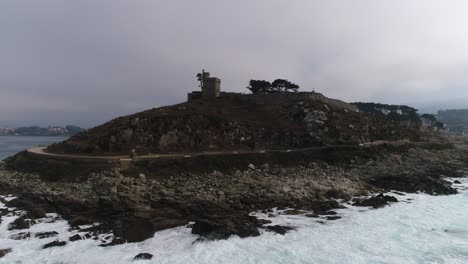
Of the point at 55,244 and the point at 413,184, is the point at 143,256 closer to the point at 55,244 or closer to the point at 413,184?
the point at 55,244

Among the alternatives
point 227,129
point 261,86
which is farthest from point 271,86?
point 227,129

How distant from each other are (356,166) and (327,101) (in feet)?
91.7

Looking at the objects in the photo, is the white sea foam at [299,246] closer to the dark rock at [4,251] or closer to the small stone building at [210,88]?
the dark rock at [4,251]

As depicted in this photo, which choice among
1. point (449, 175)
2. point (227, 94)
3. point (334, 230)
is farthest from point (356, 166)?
point (227, 94)

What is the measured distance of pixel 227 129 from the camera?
53062 millimetres

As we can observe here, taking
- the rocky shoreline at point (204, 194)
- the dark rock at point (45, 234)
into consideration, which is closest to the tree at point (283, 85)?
the rocky shoreline at point (204, 194)

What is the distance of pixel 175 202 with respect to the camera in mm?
29156

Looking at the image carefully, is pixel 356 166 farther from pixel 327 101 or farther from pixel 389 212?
pixel 327 101

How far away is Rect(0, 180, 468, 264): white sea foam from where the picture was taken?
65.8 feet

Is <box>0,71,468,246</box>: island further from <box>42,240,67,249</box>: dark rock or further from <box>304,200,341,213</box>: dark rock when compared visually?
<box>42,240,67,249</box>: dark rock

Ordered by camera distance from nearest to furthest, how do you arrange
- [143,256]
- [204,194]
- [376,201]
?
[143,256], [204,194], [376,201]

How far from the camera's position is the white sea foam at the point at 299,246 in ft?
65.8

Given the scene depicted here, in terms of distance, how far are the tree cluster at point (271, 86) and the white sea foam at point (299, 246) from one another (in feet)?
184

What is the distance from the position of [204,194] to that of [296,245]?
1148 centimetres
